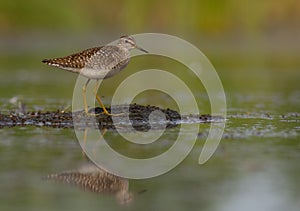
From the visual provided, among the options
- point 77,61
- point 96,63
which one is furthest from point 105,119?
point 77,61

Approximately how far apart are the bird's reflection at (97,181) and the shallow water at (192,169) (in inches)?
3.6

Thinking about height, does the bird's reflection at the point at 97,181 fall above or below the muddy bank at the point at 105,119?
below

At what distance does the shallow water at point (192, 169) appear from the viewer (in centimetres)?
699

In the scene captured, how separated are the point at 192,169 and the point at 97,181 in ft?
3.62

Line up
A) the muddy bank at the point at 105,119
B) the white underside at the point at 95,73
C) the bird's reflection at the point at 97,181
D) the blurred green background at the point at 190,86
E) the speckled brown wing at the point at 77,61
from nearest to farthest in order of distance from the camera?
the blurred green background at the point at 190,86, the bird's reflection at the point at 97,181, the muddy bank at the point at 105,119, the white underside at the point at 95,73, the speckled brown wing at the point at 77,61

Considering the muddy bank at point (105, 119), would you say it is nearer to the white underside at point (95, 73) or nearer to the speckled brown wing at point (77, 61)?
the white underside at point (95, 73)

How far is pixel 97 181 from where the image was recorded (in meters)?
7.83

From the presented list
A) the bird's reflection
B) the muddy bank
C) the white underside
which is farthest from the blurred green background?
the white underside

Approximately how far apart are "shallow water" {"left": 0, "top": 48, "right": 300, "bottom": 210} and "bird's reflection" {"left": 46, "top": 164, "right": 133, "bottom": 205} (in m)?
0.09

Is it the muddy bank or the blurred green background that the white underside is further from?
the blurred green background

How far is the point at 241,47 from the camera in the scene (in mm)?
26750

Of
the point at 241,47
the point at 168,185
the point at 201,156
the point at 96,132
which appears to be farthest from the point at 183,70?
the point at 168,185

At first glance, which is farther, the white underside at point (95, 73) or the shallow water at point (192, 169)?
the white underside at point (95, 73)

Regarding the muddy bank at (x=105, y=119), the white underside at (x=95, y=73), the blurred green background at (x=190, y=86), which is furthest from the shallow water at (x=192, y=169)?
the white underside at (x=95, y=73)
